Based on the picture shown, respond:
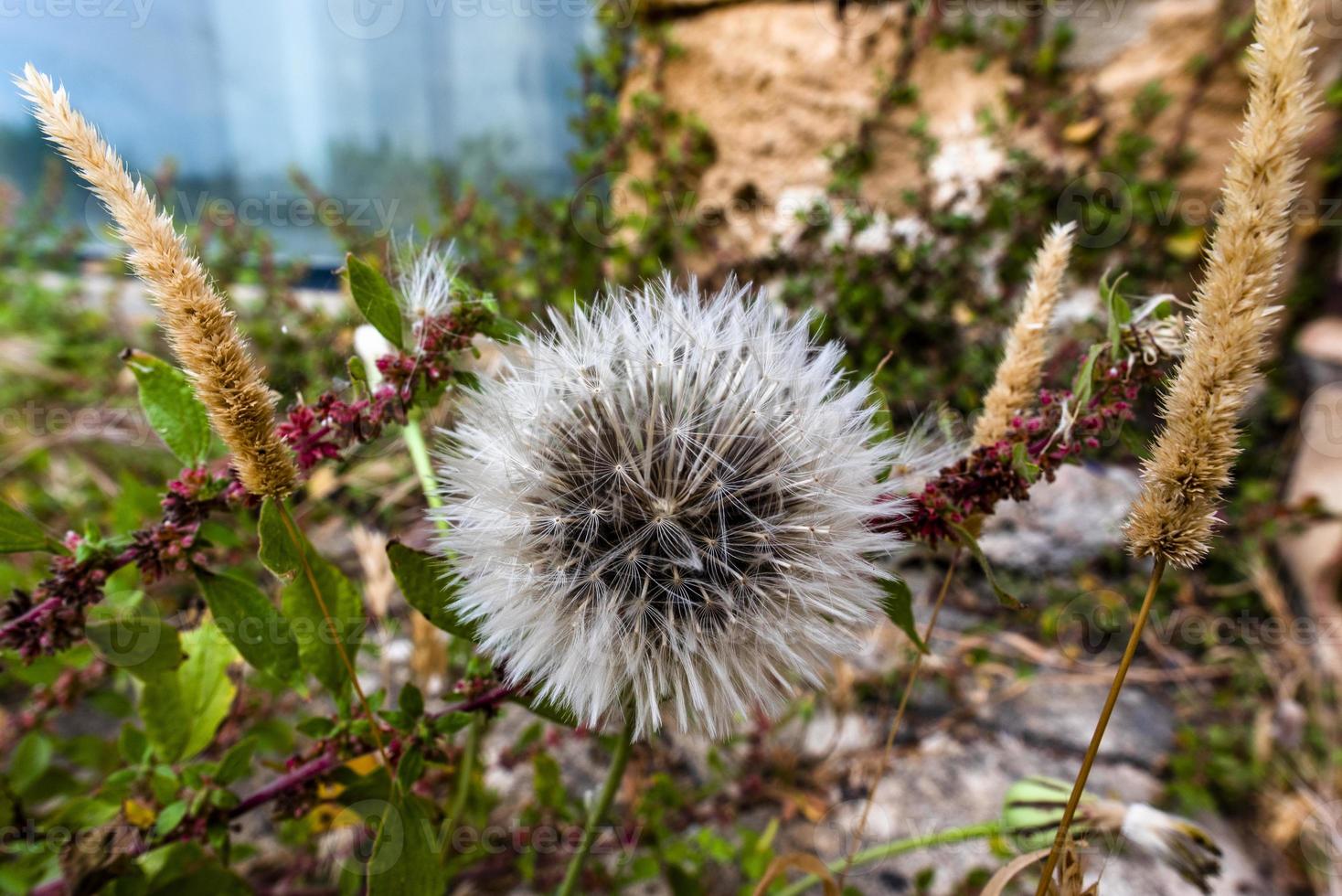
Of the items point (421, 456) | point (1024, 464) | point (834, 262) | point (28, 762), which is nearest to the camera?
point (1024, 464)

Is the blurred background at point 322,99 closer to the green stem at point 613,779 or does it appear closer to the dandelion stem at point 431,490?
the dandelion stem at point 431,490

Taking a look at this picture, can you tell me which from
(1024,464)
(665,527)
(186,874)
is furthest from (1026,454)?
(186,874)

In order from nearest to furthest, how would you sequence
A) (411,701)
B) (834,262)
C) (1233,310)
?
(1233,310)
(411,701)
(834,262)

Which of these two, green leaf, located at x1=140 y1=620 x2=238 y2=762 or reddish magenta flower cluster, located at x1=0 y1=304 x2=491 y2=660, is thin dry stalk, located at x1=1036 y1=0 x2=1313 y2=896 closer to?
reddish magenta flower cluster, located at x1=0 y1=304 x2=491 y2=660

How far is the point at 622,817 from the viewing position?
1.15 metres

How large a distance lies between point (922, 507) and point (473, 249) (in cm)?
222

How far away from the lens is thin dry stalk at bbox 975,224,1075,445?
1.96ft

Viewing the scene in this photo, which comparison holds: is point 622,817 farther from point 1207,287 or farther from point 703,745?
point 1207,287

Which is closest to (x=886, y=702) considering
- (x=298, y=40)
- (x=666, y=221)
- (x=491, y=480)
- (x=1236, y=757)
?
(x=1236, y=757)

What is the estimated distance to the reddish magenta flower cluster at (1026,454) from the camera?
0.56 metres

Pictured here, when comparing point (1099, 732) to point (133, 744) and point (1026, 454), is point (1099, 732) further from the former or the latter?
point (133, 744)

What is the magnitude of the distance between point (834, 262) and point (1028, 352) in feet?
5.11

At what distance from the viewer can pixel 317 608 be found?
25.0 inches

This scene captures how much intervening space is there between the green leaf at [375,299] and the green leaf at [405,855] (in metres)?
0.39
